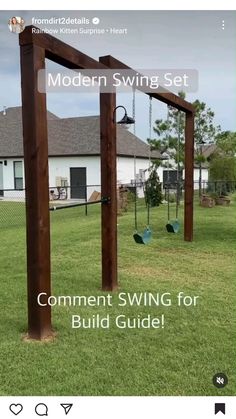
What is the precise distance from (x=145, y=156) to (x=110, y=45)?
19371mm

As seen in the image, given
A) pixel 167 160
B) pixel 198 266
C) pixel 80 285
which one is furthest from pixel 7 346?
pixel 167 160

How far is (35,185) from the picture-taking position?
2.55 meters

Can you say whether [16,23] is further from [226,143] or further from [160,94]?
[226,143]

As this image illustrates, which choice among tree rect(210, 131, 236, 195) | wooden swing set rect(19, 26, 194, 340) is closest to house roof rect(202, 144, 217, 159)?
tree rect(210, 131, 236, 195)

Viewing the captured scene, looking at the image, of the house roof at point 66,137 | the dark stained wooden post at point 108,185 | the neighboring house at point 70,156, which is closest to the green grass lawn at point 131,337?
the dark stained wooden post at point 108,185

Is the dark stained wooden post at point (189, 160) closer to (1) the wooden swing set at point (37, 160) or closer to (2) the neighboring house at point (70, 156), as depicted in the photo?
(1) the wooden swing set at point (37, 160)

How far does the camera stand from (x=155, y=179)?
1324 cm

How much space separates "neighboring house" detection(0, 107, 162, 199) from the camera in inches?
734

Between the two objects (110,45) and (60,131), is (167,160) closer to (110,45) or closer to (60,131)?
(60,131)

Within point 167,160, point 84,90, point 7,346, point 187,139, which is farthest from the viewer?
point 167,160

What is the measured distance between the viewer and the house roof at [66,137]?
18.9m
